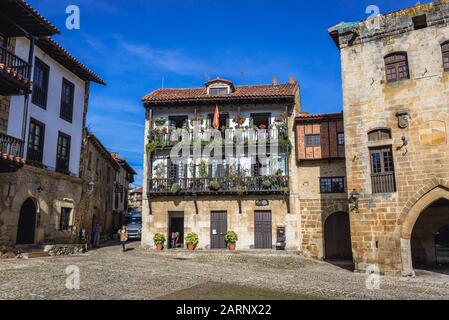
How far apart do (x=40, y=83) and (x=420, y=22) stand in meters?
18.9

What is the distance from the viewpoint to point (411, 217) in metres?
16.5

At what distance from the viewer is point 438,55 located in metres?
17.0

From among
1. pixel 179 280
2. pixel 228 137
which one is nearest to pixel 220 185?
pixel 228 137

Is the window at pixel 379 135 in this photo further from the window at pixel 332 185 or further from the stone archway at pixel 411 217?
the window at pixel 332 185

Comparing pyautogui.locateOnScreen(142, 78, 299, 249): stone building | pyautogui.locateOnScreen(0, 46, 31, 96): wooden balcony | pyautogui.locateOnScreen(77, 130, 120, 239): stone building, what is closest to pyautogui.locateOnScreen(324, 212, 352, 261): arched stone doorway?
pyautogui.locateOnScreen(142, 78, 299, 249): stone building

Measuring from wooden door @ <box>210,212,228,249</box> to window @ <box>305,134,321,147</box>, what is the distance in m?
7.01

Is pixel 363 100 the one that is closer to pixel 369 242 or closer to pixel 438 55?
pixel 438 55

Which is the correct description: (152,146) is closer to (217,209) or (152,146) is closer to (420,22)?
(217,209)

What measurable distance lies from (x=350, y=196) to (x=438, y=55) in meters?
7.32

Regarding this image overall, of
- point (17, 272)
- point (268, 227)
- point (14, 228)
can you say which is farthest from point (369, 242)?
point (14, 228)

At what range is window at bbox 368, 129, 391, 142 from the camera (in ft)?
58.6

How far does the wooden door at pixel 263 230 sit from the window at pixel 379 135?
8895 millimetres

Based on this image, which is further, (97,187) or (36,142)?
(97,187)
